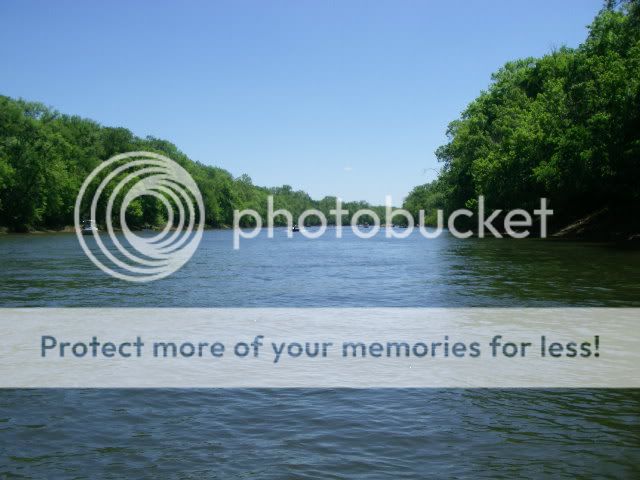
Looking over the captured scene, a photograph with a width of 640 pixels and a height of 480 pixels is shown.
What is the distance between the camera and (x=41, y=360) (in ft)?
42.3

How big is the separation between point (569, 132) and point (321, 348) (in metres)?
54.5

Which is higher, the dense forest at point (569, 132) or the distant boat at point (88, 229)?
the dense forest at point (569, 132)

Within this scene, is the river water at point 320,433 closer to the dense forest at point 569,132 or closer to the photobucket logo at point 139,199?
the dense forest at point 569,132

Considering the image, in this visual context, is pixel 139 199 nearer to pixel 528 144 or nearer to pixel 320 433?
pixel 528 144

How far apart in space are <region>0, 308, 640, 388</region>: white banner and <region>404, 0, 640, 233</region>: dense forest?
3108 centimetres

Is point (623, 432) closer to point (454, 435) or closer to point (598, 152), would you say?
point (454, 435)

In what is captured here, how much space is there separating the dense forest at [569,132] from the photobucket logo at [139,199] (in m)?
38.0

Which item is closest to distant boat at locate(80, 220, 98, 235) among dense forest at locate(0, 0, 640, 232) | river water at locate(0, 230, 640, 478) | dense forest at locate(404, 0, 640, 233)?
dense forest at locate(0, 0, 640, 232)

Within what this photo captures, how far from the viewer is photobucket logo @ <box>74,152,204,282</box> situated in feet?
298

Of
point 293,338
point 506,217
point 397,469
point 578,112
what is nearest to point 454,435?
point 397,469

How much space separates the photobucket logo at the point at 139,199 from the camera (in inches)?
3578

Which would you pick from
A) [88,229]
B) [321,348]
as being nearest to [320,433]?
[321,348]

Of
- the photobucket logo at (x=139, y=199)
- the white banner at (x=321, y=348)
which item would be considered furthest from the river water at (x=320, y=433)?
the photobucket logo at (x=139, y=199)

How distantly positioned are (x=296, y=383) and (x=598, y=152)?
51.7 metres
